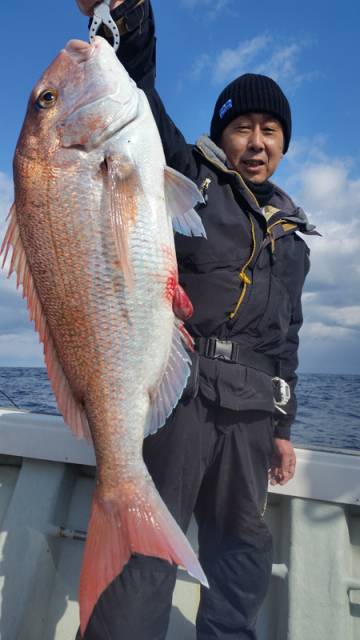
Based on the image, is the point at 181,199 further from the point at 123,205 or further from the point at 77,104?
the point at 77,104

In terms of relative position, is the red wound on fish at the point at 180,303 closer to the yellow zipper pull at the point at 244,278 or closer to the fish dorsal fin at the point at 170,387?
the fish dorsal fin at the point at 170,387

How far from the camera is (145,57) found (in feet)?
6.70

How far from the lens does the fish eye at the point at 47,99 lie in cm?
176

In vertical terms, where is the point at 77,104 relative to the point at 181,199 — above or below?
above

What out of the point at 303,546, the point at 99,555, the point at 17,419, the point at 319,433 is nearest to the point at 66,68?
the point at 99,555

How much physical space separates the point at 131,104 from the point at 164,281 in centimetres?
70

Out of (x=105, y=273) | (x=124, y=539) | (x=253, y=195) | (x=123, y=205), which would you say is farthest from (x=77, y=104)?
(x=124, y=539)

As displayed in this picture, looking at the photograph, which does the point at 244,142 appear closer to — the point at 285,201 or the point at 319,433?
the point at 285,201

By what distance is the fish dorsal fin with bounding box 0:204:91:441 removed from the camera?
175 centimetres

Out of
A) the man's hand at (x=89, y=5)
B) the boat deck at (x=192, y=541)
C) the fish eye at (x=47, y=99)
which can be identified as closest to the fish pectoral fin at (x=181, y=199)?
the fish eye at (x=47, y=99)

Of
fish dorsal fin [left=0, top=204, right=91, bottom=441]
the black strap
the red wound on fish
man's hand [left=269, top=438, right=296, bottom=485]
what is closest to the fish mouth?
fish dorsal fin [left=0, top=204, right=91, bottom=441]

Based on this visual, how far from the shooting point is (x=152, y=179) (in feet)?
5.65

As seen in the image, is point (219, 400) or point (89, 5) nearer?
point (89, 5)

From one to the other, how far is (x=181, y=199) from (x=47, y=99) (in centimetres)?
66
